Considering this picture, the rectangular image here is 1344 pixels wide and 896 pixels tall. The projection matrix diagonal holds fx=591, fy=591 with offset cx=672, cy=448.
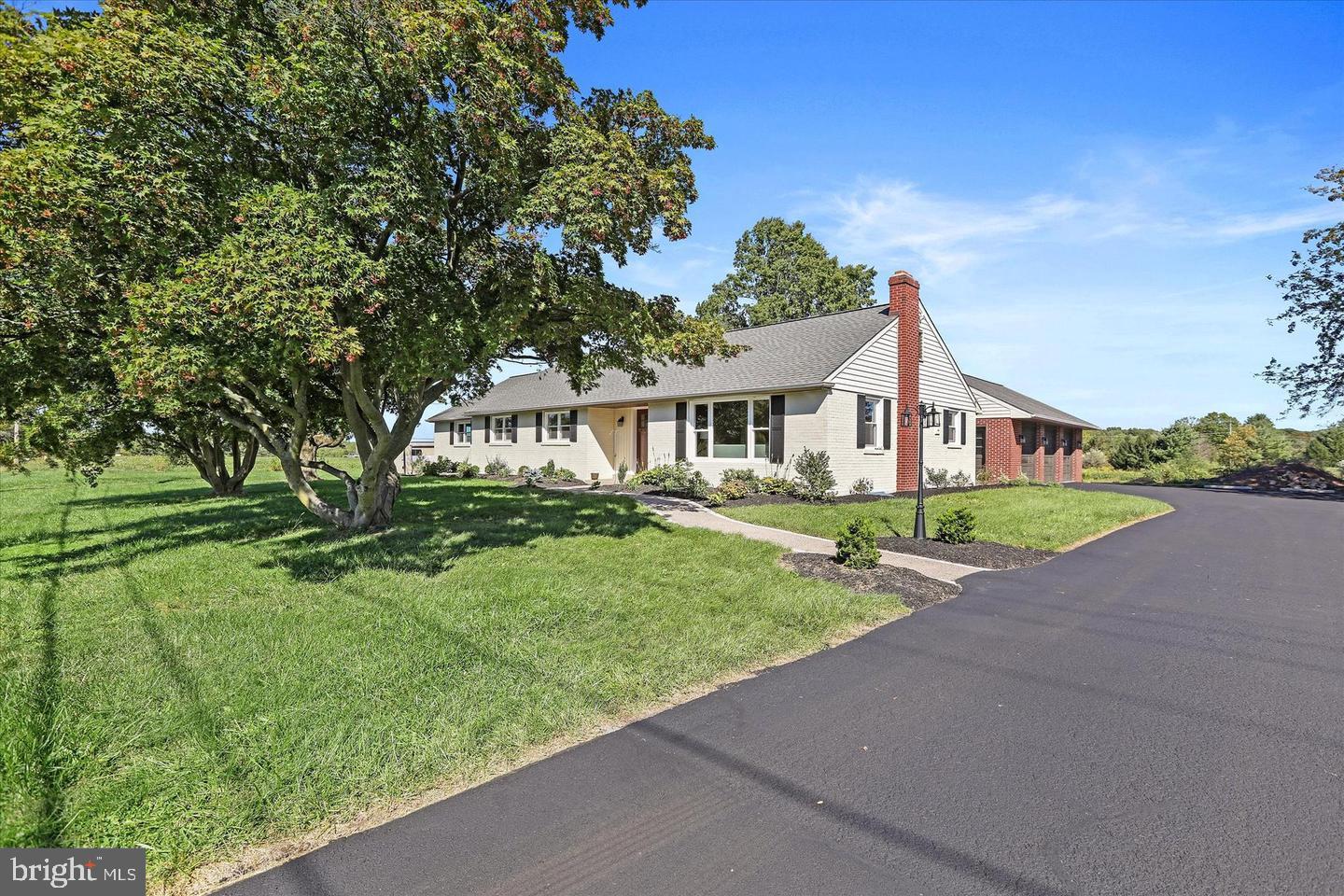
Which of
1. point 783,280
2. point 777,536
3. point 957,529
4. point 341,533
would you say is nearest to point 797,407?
point 777,536

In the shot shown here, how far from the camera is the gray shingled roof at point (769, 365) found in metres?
16.4

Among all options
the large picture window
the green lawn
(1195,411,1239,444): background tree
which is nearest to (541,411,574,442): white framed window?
the large picture window

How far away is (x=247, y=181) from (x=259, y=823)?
653 cm

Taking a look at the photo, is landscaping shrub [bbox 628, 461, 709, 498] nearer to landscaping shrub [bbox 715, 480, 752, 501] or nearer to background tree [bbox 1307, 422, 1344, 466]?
landscaping shrub [bbox 715, 480, 752, 501]

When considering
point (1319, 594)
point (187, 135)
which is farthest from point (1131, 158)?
point (187, 135)

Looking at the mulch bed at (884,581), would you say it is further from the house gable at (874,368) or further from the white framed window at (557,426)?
the white framed window at (557,426)

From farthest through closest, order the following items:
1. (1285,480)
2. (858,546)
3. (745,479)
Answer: (1285,480)
(745,479)
(858,546)

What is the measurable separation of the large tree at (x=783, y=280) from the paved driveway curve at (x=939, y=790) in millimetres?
31496

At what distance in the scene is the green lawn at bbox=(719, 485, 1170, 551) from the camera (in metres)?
11.0

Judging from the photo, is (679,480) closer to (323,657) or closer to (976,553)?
(976,553)

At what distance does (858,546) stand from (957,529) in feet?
10.4

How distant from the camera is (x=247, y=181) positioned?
21.1ft

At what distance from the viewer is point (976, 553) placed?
367 inches

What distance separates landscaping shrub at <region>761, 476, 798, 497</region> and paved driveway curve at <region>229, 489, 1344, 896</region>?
33.6 ft
